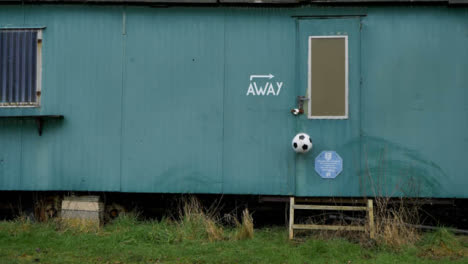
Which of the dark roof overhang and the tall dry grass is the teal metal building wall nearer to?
the dark roof overhang

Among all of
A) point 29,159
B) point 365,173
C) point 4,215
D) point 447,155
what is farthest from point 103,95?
point 447,155

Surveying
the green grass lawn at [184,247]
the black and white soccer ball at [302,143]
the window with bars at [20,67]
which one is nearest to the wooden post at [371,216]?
the green grass lawn at [184,247]

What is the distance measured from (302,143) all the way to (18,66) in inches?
174

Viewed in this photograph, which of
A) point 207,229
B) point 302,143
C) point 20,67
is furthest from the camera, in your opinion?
point 20,67

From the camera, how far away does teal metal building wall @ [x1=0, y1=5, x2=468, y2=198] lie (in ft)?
21.6

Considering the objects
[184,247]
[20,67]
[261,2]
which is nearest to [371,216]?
[184,247]

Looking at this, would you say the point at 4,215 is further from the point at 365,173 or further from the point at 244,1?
the point at 365,173

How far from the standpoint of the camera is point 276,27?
6.86 m

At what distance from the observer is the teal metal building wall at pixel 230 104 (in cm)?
659

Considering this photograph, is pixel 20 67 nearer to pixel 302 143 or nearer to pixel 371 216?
pixel 302 143

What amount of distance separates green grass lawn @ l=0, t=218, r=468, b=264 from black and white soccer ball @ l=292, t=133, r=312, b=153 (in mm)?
1210

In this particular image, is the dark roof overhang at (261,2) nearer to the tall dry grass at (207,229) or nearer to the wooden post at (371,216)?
the wooden post at (371,216)

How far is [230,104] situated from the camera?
270 inches

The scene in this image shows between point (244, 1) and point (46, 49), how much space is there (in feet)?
10.1
